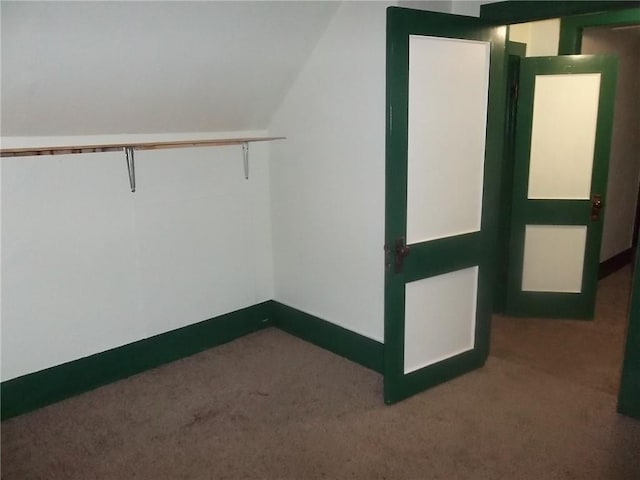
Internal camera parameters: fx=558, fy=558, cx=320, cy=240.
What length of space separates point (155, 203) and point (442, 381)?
1991 mm

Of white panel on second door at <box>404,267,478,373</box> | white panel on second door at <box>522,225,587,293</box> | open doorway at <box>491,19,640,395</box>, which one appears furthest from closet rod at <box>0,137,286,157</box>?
open doorway at <box>491,19,640,395</box>

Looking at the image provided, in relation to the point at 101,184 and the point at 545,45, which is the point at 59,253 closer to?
the point at 101,184

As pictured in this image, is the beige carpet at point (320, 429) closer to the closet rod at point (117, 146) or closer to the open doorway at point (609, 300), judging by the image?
the open doorway at point (609, 300)

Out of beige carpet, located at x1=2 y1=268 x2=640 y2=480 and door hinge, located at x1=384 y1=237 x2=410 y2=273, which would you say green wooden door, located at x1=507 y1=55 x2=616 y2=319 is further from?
door hinge, located at x1=384 y1=237 x2=410 y2=273

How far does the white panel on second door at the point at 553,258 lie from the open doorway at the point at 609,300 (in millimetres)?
271

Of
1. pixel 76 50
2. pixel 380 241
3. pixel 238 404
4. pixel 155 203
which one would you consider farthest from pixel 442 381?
pixel 76 50

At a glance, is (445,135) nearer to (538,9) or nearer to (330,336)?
(538,9)

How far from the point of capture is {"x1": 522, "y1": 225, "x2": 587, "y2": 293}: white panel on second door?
4.11 m

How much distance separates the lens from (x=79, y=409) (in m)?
3.00

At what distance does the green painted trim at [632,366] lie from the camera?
2.74 m

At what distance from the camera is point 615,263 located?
530 centimetres

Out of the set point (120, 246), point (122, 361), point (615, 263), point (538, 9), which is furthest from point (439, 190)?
point (615, 263)

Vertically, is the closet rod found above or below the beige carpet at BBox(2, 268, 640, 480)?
above

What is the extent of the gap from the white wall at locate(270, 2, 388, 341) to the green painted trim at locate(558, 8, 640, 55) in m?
1.82
